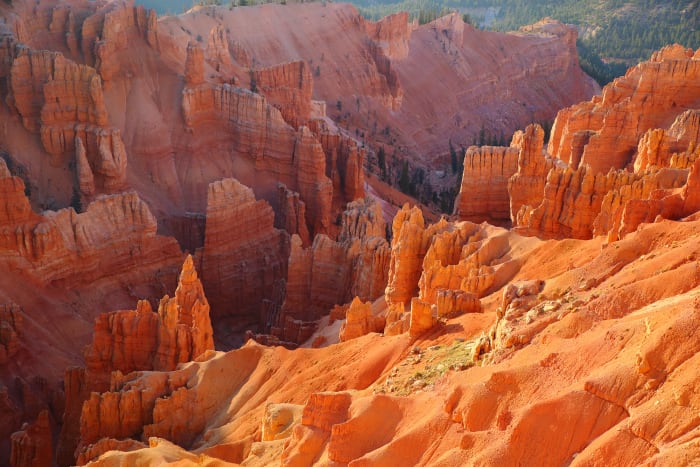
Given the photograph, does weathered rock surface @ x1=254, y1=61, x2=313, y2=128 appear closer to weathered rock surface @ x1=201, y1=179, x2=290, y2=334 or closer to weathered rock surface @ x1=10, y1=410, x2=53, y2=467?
weathered rock surface @ x1=201, y1=179, x2=290, y2=334

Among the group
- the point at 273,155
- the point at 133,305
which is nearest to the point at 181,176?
the point at 273,155

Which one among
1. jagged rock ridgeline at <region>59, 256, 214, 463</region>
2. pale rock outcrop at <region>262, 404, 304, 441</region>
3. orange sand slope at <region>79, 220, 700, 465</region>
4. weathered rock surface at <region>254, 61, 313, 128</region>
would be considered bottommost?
jagged rock ridgeline at <region>59, 256, 214, 463</region>

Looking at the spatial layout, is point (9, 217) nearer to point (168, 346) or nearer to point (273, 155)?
point (168, 346)

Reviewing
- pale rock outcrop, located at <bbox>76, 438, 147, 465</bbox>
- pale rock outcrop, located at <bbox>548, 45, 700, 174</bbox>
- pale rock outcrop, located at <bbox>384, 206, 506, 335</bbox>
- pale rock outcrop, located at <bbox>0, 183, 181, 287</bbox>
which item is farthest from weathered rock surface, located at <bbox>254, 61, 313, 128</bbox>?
pale rock outcrop, located at <bbox>76, 438, 147, 465</bbox>

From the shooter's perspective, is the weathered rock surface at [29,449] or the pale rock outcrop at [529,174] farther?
the pale rock outcrop at [529,174]

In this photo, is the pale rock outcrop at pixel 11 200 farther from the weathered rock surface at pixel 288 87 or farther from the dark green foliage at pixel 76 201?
the weathered rock surface at pixel 288 87

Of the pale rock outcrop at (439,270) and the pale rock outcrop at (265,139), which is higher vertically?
the pale rock outcrop at (439,270)

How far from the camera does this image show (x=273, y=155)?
5081 cm

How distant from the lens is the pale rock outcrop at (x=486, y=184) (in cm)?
3941

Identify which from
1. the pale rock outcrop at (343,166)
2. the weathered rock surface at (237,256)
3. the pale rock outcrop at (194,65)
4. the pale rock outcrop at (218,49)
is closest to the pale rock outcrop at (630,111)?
the pale rock outcrop at (343,166)

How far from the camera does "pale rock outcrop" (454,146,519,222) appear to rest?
39.4 metres

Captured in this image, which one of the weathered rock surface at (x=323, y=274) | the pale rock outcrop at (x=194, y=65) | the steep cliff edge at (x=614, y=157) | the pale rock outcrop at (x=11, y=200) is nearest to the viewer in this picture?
the steep cliff edge at (x=614, y=157)

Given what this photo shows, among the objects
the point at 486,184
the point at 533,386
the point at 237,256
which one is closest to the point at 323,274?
the point at 237,256

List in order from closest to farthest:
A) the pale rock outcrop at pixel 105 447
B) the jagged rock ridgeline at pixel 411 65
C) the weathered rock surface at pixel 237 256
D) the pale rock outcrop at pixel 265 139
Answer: the pale rock outcrop at pixel 105 447 → the weathered rock surface at pixel 237 256 → the pale rock outcrop at pixel 265 139 → the jagged rock ridgeline at pixel 411 65
